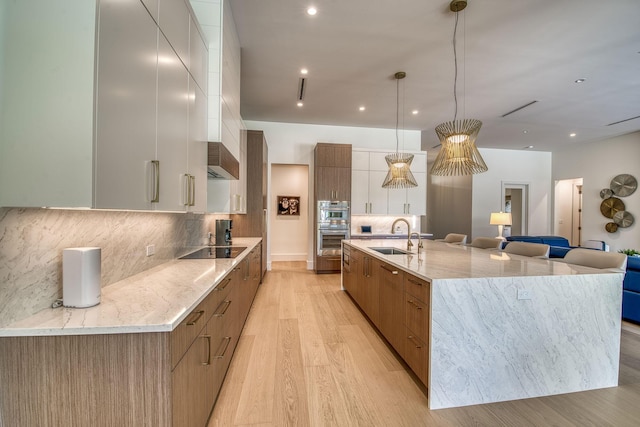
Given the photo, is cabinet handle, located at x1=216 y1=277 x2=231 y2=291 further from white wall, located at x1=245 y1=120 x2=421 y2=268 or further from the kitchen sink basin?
white wall, located at x1=245 y1=120 x2=421 y2=268

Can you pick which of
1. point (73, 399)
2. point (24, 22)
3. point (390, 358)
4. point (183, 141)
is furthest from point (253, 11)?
point (390, 358)

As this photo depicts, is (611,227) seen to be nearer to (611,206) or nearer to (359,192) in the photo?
(611,206)

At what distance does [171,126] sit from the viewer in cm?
157

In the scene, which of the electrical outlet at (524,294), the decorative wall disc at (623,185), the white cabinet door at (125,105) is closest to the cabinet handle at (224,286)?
the white cabinet door at (125,105)

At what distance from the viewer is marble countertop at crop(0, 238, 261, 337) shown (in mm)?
971

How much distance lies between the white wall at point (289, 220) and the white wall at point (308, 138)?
3.24 feet

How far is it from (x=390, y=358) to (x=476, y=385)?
73 centimetres

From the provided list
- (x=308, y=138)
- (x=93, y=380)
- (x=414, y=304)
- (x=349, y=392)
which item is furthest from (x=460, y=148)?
(x=308, y=138)

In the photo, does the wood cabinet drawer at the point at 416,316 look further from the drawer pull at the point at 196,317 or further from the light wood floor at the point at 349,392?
the drawer pull at the point at 196,317

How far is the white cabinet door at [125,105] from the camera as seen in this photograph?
→ 102cm

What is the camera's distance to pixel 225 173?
271 centimetres

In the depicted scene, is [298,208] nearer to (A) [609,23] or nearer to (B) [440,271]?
(B) [440,271]

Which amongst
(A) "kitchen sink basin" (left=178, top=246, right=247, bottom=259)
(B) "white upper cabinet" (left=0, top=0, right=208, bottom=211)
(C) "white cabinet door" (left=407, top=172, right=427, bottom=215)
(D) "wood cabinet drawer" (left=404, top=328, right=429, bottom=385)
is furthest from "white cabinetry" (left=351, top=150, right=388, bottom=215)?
(B) "white upper cabinet" (left=0, top=0, right=208, bottom=211)

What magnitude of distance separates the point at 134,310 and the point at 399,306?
1.89 m
